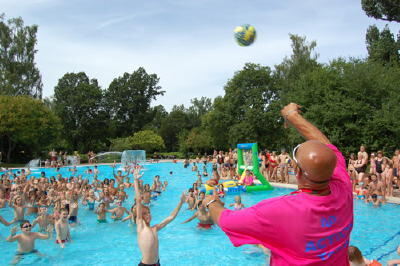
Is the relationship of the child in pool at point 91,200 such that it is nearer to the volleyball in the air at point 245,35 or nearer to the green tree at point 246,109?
the volleyball in the air at point 245,35

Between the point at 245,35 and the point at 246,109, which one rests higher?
the point at 246,109

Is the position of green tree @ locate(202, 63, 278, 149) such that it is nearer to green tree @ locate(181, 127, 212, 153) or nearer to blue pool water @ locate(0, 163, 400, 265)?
green tree @ locate(181, 127, 212, 153)

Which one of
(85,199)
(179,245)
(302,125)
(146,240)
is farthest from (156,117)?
(302,125)

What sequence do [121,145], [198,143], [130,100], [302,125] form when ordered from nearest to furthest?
[302,125] → [121,145] → [198,143] → [130,100]

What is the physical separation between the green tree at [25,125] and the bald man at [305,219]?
118 feet

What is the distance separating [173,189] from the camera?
19.2 meters

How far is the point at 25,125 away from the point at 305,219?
36.9 meters

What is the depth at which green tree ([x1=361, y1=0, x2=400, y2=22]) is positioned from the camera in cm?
2777

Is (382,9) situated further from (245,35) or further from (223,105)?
(245,35)

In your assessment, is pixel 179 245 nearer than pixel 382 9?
Yes

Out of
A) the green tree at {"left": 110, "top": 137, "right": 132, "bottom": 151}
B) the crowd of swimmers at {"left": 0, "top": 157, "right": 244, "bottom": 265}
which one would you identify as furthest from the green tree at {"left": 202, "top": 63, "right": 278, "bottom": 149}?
the crowd of swimmers at {"left": 0, "top": 157, "right": 244, "bottom": 265}

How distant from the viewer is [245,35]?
7.67 meters

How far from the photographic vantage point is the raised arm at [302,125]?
2.12m

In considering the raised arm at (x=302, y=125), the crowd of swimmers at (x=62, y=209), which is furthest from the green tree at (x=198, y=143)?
the raised arm at (x=302, y=125)
